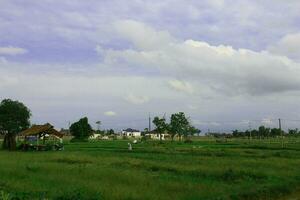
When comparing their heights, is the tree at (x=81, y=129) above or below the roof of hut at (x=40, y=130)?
above

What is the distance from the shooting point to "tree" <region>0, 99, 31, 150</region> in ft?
185

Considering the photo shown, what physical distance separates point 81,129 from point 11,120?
4462 centimetres

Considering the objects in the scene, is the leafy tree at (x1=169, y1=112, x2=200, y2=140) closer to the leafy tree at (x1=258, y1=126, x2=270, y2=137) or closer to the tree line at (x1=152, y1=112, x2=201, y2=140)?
the tree line at (x1=152, y1=112, x2=201, y2=140)

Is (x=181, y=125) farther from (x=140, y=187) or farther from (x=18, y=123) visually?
(x=140, y=187)

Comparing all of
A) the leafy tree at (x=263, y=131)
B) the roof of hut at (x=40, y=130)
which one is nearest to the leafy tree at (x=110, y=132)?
the leafy tree at (x=263, y=131)

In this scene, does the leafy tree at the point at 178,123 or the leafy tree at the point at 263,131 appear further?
the leafy tree at the point at 263,131

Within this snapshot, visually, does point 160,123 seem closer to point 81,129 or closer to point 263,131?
point 81,129

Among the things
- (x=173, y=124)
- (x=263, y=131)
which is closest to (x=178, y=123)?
(x=173, y=124)

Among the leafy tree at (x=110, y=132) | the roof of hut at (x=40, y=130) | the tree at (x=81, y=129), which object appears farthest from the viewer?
the leafy tree at (x=110, y=132)

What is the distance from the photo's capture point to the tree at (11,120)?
56250mm

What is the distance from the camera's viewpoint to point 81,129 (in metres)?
101

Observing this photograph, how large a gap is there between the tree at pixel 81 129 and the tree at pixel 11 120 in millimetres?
42662

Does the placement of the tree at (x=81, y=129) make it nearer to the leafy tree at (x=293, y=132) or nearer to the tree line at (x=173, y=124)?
the tree line at (x=173, y=124)

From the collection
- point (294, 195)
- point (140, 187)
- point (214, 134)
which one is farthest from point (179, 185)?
point (214, 134)
